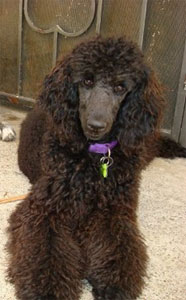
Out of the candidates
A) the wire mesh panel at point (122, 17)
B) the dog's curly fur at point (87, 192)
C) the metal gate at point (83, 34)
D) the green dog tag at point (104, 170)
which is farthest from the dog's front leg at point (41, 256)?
the wire mesh panel at point (122, 17)

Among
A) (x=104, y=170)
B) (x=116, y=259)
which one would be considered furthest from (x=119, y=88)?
(x=116, y=259)

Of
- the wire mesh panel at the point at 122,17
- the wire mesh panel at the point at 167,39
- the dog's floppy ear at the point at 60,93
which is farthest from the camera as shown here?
the wire mesh panel at the point at 122,17

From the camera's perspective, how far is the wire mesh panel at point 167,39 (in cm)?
281

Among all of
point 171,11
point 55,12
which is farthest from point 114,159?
point 55,12

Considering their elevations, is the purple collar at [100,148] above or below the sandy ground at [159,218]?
above

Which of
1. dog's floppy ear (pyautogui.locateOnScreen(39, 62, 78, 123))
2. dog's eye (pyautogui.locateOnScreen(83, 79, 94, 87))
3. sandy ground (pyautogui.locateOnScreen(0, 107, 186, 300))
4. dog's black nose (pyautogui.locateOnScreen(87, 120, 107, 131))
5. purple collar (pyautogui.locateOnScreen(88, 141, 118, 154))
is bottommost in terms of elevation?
sandy ground (pyautogui.locateOnScreen(0, 107, 186, 300))

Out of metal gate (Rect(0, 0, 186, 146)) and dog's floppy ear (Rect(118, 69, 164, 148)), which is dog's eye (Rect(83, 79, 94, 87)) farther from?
metal gate (Rect(0, 0, 186, 146))

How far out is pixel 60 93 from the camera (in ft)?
5.09

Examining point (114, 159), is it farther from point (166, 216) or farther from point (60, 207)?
point (166, 216)

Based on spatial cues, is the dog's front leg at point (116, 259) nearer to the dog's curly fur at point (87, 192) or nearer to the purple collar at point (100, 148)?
the dog's curly fur at point (87, 192)

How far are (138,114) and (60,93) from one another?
0.31 metres

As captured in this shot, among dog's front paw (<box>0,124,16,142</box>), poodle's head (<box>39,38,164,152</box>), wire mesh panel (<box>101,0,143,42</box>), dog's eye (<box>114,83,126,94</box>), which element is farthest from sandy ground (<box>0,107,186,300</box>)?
wire mesh panel (<box>101,0,143,42</box>)

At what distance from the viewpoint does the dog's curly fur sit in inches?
56.9

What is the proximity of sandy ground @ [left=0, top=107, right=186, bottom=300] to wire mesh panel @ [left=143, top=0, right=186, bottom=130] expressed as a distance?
0.60m
